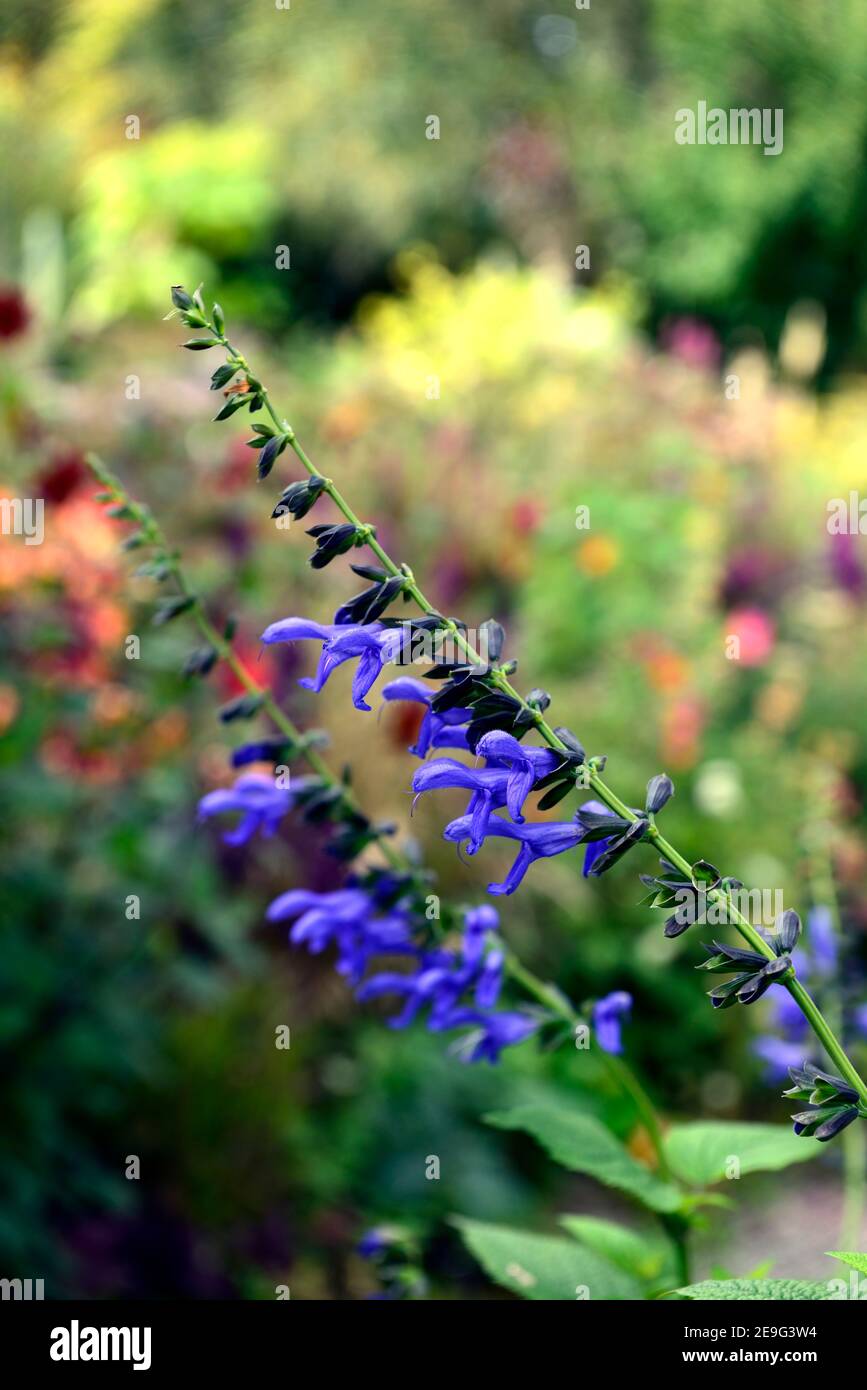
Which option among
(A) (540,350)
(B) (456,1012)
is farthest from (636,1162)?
(A) (540,350)

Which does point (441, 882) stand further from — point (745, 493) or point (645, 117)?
point (645, 117)

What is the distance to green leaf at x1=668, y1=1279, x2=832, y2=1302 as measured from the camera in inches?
34.9

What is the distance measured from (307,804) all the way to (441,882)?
126 inches

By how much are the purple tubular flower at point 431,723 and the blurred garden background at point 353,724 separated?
0.57 meters

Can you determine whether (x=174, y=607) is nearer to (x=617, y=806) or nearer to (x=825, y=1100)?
(x=617, y=806)

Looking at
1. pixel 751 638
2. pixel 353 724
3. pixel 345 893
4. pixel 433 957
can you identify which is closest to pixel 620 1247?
pixel 433 957

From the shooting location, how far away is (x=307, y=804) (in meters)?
1.38

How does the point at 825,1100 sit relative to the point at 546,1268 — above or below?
above

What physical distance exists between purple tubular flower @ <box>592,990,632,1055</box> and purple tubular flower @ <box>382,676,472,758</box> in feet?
1.02

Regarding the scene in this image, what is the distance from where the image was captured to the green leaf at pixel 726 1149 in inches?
48.1

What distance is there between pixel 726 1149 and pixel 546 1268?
0.76 feet

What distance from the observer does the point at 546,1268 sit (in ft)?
3.85

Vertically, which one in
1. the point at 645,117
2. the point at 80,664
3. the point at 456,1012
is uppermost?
the point at 645,117

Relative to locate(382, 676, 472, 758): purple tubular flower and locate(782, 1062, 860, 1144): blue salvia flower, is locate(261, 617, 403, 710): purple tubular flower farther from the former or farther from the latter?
locate(782, 1062, 860, 1144): blue salvia flower
